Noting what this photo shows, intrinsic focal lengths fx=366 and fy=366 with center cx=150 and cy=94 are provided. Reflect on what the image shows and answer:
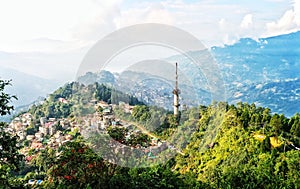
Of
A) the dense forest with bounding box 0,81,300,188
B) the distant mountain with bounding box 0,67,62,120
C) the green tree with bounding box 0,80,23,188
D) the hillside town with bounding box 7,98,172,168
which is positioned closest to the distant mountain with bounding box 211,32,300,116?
the distant mountain with bounding box 0,67,62,120

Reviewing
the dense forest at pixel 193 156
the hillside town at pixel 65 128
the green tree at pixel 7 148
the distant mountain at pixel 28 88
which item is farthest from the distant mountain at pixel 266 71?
the green tree at pixel 7 148

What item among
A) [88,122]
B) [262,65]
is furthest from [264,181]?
[262,65]

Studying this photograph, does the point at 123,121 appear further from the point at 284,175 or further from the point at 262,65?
the point at 262,65

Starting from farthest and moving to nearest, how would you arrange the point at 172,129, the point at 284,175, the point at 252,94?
the point at 252,94, the point at 284,175, the point at 172,129

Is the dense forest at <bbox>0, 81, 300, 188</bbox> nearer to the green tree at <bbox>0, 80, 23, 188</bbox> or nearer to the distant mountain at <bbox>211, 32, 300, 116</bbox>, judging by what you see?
the green tree at <bbox>0, 80, 23, 188</bbox>

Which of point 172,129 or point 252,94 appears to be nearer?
point 172,129

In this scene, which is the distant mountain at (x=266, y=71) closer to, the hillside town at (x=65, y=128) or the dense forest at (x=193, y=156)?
the hillside town at (x=65, y=128)

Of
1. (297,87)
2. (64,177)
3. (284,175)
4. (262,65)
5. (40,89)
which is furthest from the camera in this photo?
(262,65)

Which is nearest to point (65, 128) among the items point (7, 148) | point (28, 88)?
point (7, 148)
